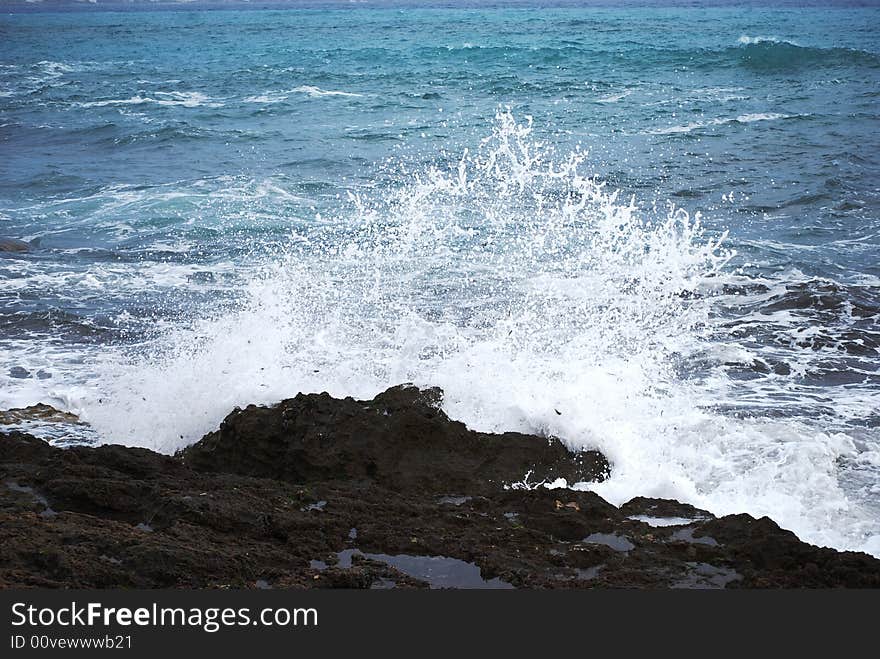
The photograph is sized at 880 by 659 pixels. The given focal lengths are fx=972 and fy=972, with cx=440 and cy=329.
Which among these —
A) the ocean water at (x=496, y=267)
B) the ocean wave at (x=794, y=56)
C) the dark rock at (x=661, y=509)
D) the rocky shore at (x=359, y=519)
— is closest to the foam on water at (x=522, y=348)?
the ocean water at (x=496, y=267)

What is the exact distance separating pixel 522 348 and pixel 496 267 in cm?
291

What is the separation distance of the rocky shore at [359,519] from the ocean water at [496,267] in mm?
514

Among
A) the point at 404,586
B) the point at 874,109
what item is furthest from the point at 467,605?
the point at 874,109

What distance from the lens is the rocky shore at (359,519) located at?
388 centimetres

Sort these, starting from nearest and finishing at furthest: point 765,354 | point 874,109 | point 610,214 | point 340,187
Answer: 1. point 765,354
2. point 610,214
3. point 340,187
4. point 874,109

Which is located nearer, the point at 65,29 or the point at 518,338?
the point at 518,338

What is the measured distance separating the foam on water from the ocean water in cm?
3

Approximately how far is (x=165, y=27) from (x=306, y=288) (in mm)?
51542

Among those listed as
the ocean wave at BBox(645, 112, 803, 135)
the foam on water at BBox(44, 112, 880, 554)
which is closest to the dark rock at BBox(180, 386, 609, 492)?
the foam on water at BBox(44, 112, 880, 554)

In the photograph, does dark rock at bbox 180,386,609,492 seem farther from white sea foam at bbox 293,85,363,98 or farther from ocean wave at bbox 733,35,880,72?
ocean wave at bbox 733,35,880,72

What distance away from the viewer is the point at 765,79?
25375 millimetres

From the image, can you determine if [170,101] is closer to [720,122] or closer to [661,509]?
[720,122]

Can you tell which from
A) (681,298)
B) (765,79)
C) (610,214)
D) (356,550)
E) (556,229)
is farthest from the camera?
(765,79)

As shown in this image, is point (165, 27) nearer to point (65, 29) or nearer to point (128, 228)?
point (65, 29)
